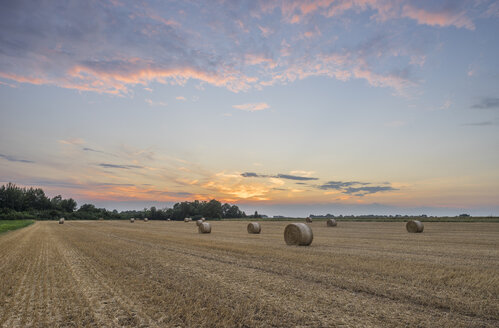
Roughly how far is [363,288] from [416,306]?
145cm

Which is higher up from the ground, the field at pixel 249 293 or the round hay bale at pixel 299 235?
the round hay bale at pixel 299 235

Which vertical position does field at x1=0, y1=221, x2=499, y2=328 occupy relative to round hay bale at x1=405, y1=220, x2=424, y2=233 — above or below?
below

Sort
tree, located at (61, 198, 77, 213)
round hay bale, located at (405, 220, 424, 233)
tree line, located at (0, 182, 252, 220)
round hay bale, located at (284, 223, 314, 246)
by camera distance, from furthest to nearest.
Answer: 1. tree, located at (61, 198, 77, 213)
2. tree line, located at (0, 182, 252, 220)
3. round hay bale, located at (405, 220, 424, 233)
4. round hay bale, located at (284, 223, 314, 246)

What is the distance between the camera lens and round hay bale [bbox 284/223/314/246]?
1786 centimetres

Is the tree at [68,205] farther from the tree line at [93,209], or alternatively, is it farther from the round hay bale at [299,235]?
the round hay bale at [299,235]

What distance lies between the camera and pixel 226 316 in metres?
5.54

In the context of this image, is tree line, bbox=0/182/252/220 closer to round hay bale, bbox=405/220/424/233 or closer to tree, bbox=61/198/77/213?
tree, bbox=61/198/77/213

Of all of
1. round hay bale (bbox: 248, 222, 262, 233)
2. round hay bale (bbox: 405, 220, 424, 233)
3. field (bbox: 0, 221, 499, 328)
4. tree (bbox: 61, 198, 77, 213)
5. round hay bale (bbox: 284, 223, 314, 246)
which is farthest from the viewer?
tree (bbox: 61, 198, 77, 213)

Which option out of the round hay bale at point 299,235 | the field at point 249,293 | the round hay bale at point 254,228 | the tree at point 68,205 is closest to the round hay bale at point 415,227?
the round hay bale at point 254,228

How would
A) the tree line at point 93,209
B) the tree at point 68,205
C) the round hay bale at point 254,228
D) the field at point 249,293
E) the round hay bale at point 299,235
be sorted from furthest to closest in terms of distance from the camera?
1. the tree at point 68,205
2. the tree line at point 93,209
3. the round hay bale at point 254,228
4. the round hay bale at point 299,235
5. the field at point 249,293

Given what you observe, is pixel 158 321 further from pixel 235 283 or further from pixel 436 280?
pixel 436 280

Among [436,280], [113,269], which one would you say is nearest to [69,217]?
[113,269]

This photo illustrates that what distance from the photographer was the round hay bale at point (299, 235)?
17.9 meters

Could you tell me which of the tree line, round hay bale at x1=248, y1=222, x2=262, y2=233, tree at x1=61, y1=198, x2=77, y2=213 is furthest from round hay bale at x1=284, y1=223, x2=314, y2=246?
tree at x1=61, y1=198, x2=77, y2=213
